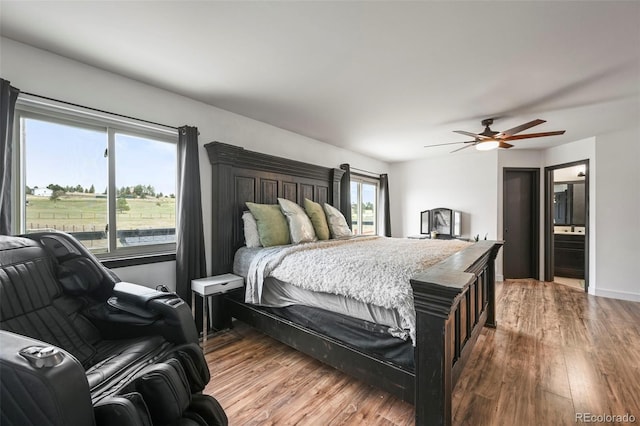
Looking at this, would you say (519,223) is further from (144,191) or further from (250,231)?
(144,191)

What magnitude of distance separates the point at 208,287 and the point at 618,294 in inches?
217

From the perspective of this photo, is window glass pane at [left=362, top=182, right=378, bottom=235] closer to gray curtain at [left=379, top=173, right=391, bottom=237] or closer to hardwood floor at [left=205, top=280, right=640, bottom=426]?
gray curtain at [left=379, top=173, right=391, bottom=237]

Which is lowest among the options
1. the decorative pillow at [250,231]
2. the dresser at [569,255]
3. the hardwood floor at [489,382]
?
the hardwood floor at [489,382]

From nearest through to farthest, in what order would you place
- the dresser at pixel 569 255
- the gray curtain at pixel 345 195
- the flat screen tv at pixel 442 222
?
the gray curtain at pixel 345 195 → the dresser at pixel 569 255 → the flat screen tv at pixel 442 222

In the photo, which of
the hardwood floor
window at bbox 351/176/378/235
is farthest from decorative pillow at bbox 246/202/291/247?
window at bbox 351/176/378/235

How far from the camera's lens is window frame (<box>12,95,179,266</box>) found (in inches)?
71.9

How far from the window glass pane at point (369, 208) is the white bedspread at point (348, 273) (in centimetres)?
302

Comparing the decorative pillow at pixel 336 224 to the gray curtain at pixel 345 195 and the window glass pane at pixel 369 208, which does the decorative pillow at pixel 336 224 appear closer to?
the gray curtain at pixel 345 195

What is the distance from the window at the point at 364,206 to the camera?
5.16 m

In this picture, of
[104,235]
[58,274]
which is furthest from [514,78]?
[104,235]

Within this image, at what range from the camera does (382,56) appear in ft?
6.33

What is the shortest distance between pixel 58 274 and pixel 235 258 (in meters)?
1.45

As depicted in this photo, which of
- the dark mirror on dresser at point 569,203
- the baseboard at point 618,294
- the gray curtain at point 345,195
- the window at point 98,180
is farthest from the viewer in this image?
the dark mirror on dresser at point 569,203

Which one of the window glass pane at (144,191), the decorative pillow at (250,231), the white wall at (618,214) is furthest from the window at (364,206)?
the white wall at (618,214)
